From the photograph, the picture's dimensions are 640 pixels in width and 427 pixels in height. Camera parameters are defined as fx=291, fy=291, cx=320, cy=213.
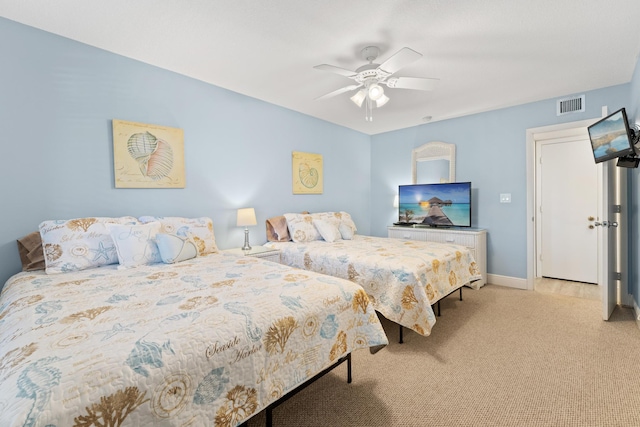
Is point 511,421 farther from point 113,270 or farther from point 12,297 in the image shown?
point 12,297

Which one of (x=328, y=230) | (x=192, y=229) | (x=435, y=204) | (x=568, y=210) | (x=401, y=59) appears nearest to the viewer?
(x=401, y=59)

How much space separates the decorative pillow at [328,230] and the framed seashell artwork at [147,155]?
1692 mm

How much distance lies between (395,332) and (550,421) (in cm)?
123

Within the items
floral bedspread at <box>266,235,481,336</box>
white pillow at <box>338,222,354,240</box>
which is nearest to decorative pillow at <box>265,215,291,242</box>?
floral bedspread at <box>266,235,481,336</box>

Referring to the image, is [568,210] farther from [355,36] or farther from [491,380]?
[355,36]

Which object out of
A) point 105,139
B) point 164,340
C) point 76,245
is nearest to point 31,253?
point 76,245

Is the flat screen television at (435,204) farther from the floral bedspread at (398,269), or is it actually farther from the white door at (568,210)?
the white door at (568,210)

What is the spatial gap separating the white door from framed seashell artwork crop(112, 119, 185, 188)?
5.04 meters

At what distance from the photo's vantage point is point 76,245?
2154mm

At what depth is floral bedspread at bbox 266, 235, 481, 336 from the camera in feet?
7.52

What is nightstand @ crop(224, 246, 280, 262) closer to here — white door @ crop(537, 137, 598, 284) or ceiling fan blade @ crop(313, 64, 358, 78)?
ceiling fan blade @ crop(313, 64, 358, 78)

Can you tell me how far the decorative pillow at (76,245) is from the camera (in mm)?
2072

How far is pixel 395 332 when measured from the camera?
8.75 feet

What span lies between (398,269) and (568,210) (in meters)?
3.59
